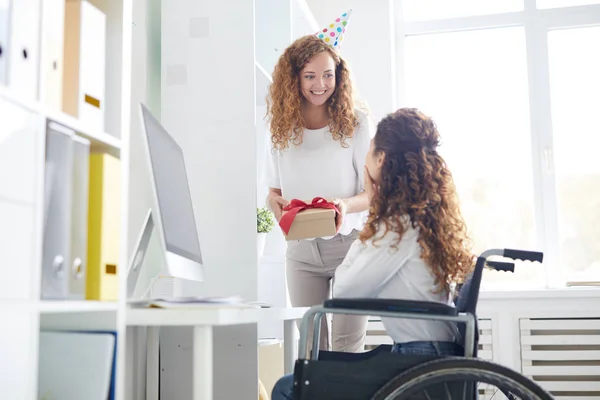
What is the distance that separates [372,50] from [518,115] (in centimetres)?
84

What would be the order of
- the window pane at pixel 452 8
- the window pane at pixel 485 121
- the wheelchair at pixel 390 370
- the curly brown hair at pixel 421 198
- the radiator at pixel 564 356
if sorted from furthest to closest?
the window pane at pixel 452 8 → the window pane at pixel 485 121 → the radiator at pixel 564 356 → the curly brown hair at pixel 421 198 → the wheelchair at pixel 390 370

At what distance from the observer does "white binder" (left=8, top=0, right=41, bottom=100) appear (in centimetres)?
111

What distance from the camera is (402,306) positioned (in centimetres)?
134

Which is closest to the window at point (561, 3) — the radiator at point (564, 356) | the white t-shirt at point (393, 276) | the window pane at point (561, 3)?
the window pane at point (561, 3)

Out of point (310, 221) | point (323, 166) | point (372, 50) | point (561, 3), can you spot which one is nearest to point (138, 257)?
point (310, 221)

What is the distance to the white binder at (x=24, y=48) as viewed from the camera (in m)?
1.11

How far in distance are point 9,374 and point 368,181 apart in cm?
99

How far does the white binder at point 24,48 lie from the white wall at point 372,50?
2702 millimetres

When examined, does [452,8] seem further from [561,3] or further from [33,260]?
[33,260]

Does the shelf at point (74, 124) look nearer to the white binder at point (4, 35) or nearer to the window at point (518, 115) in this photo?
the white binder at point (4, 35)

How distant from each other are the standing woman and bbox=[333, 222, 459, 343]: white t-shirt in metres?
0.63

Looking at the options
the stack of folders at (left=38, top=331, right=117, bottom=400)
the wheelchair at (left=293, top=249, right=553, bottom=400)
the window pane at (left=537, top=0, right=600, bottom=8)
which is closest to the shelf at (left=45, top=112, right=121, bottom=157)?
the stack of folders at (left=38, top=331, right=117, bottom=400)

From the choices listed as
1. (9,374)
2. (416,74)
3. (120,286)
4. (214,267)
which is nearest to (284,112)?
(214,267)

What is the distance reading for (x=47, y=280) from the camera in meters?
1.21
